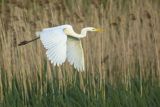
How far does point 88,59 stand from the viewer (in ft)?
20.8

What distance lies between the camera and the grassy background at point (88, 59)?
594cm

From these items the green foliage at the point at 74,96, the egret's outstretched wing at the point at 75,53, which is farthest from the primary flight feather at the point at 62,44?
the green foliage at the point at 74,96

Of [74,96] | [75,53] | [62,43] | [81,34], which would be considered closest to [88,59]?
[74,96]

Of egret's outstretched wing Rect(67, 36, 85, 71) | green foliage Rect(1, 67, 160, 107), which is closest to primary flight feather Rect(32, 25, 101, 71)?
egret's outstretched wing Rect(67, 36, 85, 71)

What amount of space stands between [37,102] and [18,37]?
2.21 feet

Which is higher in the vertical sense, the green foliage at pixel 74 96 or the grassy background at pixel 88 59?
the grassy background at pixel 88 59

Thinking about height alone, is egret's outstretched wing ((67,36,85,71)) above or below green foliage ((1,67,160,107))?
above

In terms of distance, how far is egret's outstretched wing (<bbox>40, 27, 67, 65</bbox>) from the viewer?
Answer: 5012mm

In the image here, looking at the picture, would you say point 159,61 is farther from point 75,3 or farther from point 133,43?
point 75,3

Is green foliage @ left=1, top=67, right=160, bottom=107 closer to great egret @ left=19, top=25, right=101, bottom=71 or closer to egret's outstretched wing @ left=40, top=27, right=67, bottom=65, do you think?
great egret @ left=19, top=25, right=101, bottom=71

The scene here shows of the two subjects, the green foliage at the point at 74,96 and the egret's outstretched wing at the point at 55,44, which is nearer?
the egret's outstretched wing at the point at 55,44

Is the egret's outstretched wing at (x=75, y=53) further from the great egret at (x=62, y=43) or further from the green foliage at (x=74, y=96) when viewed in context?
the green foliage at (x=74, y=96)

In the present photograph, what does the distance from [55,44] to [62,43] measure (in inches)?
2.0

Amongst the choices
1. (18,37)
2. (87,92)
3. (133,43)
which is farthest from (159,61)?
(18,37)
